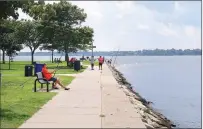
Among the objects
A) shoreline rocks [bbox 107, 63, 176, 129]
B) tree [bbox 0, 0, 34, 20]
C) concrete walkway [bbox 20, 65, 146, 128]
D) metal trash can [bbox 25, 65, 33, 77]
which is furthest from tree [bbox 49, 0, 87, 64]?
concrete walkway [bbox 20, 65, 146, 128]

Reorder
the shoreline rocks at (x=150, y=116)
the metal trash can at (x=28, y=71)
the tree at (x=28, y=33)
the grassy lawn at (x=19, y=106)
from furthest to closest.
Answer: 1. the tree at (x=28, y=33)
2. the metal trash can at (x=28, y=71)
3. the shoreline rocks at (x=150, y=116)
4. the grassy lawn at (x=19, y=106)

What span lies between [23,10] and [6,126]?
28.6 feet

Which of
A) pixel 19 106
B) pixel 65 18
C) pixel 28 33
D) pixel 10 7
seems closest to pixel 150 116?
pixel 19 106

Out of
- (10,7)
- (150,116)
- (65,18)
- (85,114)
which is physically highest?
(65,18)

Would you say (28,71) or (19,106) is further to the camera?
(28,71)

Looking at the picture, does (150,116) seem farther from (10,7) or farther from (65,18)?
(65,18)

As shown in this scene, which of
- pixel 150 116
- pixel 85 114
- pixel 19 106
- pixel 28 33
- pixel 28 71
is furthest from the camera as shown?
pixel 28 33

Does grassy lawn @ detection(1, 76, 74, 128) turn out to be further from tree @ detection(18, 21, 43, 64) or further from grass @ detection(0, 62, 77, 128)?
tree @ detection(18, 21, 43, 64)

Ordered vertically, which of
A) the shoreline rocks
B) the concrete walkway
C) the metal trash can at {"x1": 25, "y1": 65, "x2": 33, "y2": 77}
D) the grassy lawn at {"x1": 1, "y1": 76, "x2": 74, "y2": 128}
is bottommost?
the shoreline rocks

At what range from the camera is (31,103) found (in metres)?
13.8

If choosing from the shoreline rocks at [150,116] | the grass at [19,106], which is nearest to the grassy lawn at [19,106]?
the grass at [19,106]

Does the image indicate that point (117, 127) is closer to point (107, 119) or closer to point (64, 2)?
point (107, 119)

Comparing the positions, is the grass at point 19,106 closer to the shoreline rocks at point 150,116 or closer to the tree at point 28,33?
the shoreline rocks at point 150,116

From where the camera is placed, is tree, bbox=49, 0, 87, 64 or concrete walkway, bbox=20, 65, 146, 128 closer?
concrete walkway, bbox=20, 65, 146, 128
